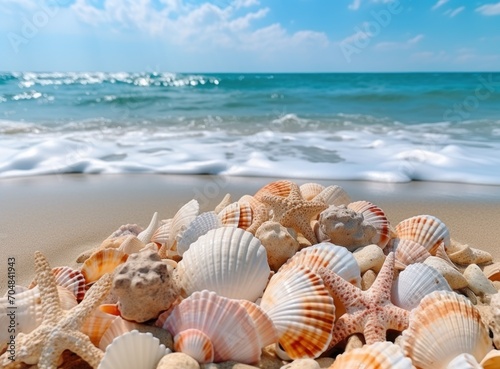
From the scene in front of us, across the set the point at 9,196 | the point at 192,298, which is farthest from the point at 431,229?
the point at 9,196

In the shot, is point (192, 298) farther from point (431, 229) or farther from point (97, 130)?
point (97, 130)

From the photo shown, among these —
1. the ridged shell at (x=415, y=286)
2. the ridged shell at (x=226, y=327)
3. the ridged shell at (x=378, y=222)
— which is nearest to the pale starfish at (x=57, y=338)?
the ridged shell at (x=226, y=327)

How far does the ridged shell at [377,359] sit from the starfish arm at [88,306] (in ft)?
3.45

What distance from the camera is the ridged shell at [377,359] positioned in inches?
61.2

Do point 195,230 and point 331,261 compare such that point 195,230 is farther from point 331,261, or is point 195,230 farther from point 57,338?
point 57,338

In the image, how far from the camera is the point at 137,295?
74.4 inches

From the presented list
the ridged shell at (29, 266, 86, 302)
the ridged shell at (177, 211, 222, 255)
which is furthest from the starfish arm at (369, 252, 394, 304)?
the ridged shell at (29, 266, 86, 302)

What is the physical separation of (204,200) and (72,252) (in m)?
1.79

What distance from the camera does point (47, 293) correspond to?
2018mm

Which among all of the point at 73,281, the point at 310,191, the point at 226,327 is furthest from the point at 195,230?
the point at 310,191

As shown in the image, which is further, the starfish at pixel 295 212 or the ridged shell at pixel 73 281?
the starfish at pixel 295 212

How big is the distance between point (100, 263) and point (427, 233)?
215 centimetres

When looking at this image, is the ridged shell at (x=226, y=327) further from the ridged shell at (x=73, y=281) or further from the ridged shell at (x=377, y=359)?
the ridged shell at (x=73, y=281)

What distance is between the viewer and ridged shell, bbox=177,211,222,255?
9.02 feet
